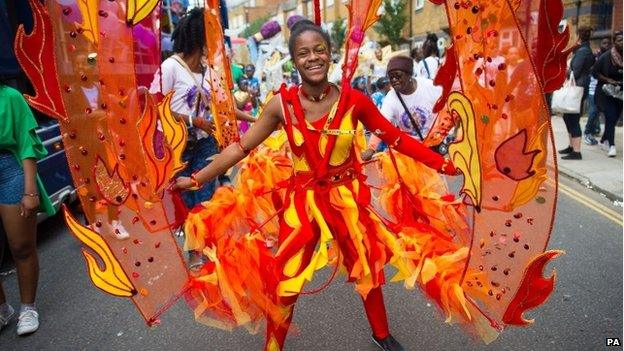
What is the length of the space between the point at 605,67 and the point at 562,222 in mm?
3637

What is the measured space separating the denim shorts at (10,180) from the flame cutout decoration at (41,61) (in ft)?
4.02

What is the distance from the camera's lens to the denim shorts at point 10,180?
3068mm

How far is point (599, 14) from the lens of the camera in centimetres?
1197

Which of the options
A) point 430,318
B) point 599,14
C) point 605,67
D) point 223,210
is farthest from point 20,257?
point 599,14

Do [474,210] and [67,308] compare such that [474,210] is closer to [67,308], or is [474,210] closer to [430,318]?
[430,318]

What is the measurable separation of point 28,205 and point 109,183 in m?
1.21

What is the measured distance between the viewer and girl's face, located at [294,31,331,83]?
2.31 meters

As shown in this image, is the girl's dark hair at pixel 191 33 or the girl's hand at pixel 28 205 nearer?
the girl's hand at pixel 28 205

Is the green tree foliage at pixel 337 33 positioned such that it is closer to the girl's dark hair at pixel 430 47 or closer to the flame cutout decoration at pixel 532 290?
the girl's dark hair at pixel 430 47

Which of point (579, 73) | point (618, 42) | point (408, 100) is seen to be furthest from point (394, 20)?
point (408, 100)

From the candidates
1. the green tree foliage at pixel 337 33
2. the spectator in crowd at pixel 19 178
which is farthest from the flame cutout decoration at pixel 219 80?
the green tree foliage at pixel 337 33

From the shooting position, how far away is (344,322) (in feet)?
10.5

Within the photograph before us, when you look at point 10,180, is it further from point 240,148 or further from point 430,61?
point 430,61

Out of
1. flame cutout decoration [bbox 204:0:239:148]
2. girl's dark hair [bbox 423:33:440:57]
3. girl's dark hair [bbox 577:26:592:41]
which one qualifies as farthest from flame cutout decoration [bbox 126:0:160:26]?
girl's dark hair [bbox 577:26:592:41]
